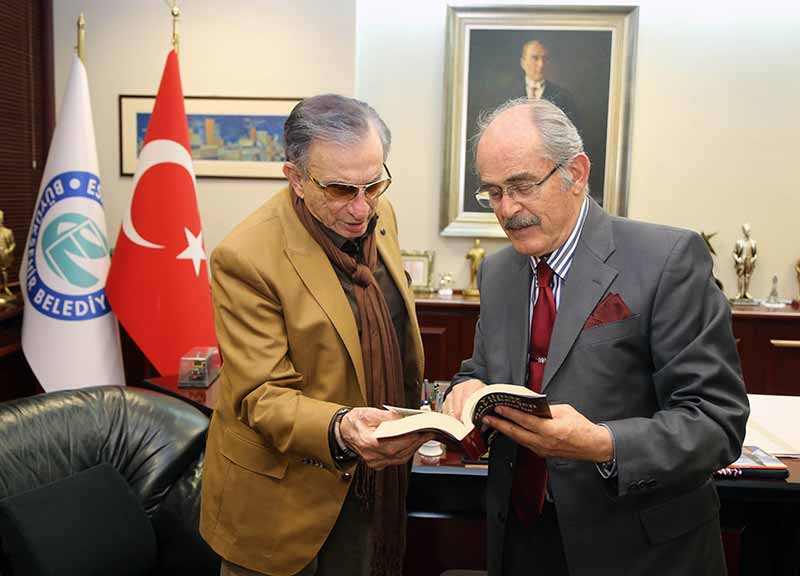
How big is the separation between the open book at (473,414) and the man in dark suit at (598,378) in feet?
0.15

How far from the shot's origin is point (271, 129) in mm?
4336

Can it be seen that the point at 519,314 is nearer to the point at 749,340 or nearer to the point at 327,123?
the point at 327,123

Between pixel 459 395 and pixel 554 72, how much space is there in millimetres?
3388

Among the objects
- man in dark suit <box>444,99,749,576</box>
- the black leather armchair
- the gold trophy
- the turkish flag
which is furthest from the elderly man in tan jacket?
the gold trophy

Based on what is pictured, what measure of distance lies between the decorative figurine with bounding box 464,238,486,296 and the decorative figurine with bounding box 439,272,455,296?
106 mm

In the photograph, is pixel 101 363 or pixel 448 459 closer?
pixel 448 459

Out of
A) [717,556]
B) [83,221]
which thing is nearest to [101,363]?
[83,221]

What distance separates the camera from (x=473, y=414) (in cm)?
126

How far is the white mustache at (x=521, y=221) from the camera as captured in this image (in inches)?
56.7

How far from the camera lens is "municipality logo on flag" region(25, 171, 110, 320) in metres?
3.34

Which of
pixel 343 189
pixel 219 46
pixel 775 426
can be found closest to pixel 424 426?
pixel 343 189

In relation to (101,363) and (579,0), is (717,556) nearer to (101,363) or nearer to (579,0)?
(101,363)

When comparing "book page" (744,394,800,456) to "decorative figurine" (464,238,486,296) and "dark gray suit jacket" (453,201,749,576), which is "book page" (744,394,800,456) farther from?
"decorative figurine" (464,238,486,296)

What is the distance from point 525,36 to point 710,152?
1.38 metres
